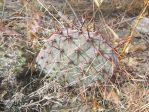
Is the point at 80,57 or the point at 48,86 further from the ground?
the point at 80,57

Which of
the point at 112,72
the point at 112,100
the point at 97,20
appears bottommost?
the point at 112,100

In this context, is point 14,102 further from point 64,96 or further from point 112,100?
point 112,100

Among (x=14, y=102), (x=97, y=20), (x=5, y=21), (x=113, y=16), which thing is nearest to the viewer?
(x=14, y=102)

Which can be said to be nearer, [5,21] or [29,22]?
[29,22]

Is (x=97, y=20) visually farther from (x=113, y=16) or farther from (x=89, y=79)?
(x=89, y=79)

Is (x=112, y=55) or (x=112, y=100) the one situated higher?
(x=112, y=55)

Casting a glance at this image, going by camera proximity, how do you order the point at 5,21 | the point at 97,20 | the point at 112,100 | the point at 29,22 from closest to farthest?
the point at 112,100
the point at 29,22
the point at 5,21
the point at 97,20

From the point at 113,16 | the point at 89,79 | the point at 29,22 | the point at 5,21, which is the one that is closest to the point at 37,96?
the point at 89,79
